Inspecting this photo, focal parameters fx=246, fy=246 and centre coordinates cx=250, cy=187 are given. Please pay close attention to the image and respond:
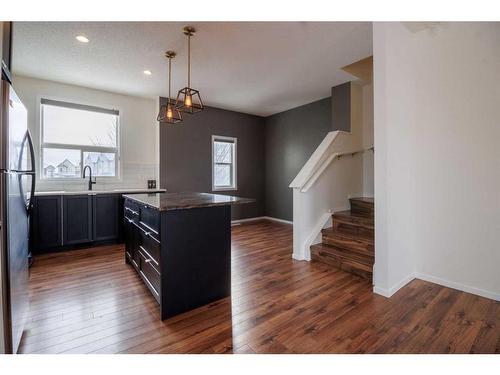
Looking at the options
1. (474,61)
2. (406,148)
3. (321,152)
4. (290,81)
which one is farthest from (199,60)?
(474,61)

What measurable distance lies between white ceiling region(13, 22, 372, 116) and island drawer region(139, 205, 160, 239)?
77.6 inches

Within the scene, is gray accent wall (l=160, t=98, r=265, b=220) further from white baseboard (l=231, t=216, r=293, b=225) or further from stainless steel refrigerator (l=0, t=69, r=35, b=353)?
stainless steel refrigerator (l=0, t=69, r=35, b=353)

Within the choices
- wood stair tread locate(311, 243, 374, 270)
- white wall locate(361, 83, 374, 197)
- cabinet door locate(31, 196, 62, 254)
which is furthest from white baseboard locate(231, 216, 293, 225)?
cabinet door locate(31, 196, 62, 254)

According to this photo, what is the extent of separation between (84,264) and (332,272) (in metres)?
3.20

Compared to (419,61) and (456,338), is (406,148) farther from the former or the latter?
(456,338)

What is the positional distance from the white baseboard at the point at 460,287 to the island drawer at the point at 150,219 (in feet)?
9.19

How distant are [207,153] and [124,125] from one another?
174 cm

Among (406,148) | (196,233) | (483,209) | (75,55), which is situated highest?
(75,55)

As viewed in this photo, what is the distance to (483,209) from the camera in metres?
2.33

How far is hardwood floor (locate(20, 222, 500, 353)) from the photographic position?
65.0 inches

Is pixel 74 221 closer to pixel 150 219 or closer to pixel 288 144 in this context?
pixel 150 219

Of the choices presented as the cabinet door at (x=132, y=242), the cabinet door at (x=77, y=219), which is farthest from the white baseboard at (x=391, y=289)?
the cabinet door at (x=77, y=219)

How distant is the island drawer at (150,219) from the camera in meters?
2.02

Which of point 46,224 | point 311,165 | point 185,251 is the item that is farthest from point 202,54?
point 46,224
